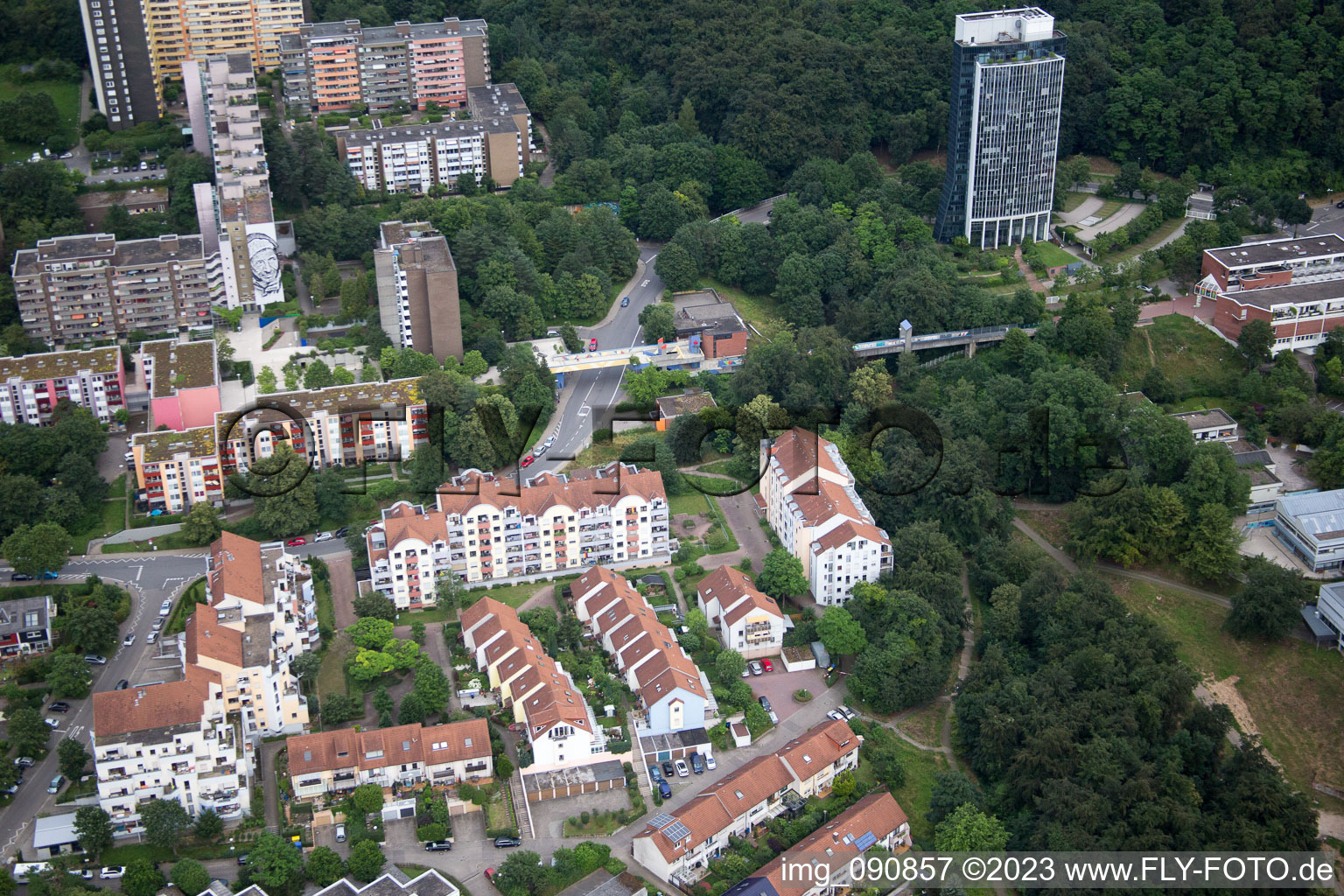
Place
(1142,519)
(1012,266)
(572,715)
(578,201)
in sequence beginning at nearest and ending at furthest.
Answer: (572,715), (1142,519), (1012,266), (578,201)

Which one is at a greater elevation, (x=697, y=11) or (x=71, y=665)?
(x=697, y=11)

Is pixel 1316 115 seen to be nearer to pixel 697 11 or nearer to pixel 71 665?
pixel 697 11

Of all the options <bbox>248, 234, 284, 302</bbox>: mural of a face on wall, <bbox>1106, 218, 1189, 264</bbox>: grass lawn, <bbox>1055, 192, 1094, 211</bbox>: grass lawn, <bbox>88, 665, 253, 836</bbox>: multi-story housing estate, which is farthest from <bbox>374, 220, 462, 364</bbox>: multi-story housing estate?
<bbox>1106, 218, 1189, 264</bbox>: grass lawn

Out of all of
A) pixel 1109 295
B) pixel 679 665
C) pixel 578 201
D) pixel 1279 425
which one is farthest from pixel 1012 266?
pixel 679 665

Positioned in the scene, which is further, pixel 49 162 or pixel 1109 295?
pixel 49 162

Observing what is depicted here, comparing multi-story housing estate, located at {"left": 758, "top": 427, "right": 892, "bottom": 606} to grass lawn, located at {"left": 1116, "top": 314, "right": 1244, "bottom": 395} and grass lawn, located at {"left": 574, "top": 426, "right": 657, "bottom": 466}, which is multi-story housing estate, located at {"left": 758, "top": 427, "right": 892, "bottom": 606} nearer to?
grass lawn, located at {"left": 574, "top": 426, "right": 657, "bottom": 466}

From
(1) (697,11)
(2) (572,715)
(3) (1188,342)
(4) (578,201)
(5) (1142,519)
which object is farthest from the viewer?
(1) (697,11)

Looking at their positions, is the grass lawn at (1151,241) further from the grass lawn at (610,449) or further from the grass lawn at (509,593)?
the grass lawn at (509,593)
